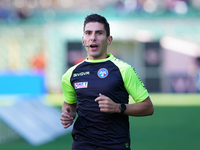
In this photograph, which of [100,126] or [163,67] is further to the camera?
[163,67]

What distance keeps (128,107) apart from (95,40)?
0.78 meters

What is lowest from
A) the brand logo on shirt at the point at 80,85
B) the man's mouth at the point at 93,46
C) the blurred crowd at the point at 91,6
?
the brand logo on shirt at the point at 80,85

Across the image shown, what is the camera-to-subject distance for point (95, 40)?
444cm

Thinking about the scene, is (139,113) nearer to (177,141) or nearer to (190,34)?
(177,141)

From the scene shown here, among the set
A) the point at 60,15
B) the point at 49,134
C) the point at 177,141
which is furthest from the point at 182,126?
the point at 60,15

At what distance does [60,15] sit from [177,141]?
20249 millimetres

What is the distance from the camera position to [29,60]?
97.7 feet

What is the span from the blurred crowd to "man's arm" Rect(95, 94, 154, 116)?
24724 mm

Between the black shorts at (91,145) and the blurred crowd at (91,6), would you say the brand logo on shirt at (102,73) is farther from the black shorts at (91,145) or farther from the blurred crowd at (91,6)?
the blurred crowd at (91,6)

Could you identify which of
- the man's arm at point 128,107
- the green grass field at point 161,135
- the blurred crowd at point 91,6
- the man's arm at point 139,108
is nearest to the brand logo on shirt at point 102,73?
the man's arm at point 128,107

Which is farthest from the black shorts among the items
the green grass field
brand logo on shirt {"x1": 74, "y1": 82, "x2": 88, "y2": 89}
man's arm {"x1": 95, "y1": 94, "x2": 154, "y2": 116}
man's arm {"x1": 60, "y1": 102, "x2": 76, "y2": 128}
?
the green grass field

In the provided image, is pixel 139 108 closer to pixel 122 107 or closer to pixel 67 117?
pixel 122 107

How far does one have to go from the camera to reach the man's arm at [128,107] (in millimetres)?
4047

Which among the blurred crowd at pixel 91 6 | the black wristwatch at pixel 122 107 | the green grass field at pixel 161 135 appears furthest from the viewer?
the blurred crowd at pixel 91 6
